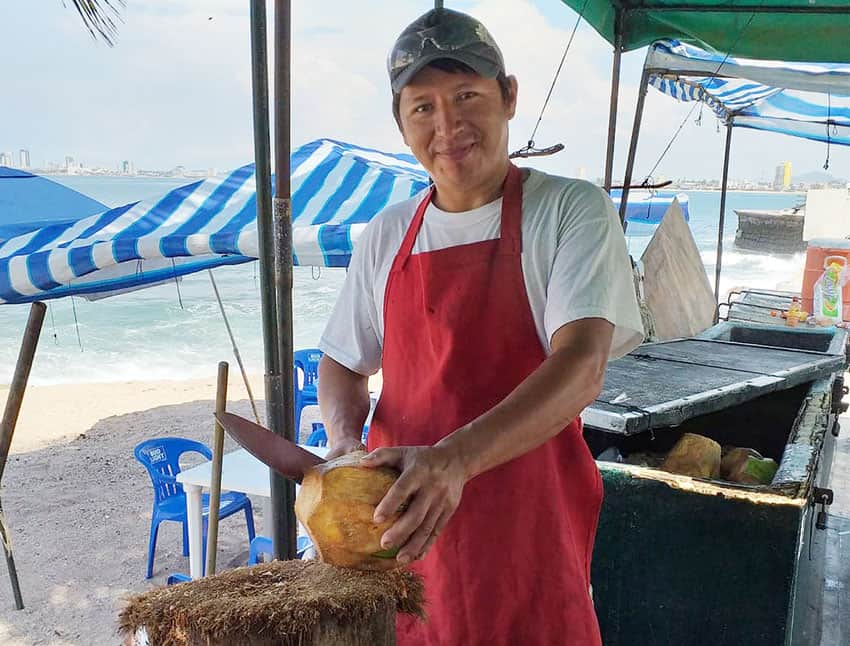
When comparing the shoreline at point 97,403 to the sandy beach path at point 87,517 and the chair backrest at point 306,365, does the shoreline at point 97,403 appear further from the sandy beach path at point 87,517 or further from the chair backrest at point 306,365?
the chair backrest at point 306,365

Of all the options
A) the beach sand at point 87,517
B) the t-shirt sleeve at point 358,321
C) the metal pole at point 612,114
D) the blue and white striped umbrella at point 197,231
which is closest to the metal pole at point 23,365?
the beach sand at point 87,517

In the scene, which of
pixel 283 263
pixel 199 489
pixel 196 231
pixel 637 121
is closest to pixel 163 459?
pixel 199 489

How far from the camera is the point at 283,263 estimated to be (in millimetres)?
2271

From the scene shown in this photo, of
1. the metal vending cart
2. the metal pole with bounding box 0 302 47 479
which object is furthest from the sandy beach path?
the metal vending cart

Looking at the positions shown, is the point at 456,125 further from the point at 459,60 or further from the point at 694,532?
the point at 694,532

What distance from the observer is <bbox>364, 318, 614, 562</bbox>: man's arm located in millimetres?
991

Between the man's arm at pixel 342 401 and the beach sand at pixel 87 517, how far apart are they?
298cm

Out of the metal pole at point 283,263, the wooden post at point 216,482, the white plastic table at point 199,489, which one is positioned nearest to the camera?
the metal pole at point 283,263

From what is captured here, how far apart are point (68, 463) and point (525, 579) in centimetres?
801

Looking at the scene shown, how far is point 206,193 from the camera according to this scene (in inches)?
229

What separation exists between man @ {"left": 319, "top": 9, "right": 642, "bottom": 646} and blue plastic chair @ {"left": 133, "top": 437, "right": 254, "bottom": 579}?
382 centimetres

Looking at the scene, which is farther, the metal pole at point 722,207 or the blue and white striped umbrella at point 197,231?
the metal pole at point 722,207

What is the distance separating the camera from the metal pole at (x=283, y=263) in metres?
2.17

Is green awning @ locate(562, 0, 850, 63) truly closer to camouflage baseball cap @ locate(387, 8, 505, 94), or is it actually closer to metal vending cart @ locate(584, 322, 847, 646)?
metal vending cart @ locate(584, 322, 847, 646)
